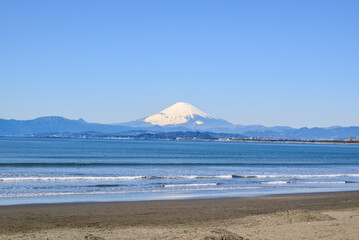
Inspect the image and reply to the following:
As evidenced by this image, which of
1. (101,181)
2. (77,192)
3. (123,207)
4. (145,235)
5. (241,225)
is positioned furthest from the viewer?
(101,181)

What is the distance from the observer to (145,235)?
13375 mm

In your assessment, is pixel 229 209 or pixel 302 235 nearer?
pixel 302 235

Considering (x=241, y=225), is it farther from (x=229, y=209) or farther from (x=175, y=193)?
(x=175, y=193)

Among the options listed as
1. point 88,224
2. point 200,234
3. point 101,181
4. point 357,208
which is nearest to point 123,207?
point 88,224

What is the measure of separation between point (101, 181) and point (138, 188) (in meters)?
5.13

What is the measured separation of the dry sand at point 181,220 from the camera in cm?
1319

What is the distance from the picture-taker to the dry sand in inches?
519

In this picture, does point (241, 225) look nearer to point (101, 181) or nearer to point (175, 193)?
point (175, 193)

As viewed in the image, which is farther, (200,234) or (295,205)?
(295,205)

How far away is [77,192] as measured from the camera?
24.4 m

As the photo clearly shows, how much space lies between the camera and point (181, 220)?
1633 centimetres

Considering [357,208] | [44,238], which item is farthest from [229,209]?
[44,238]

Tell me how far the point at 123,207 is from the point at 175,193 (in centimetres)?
635

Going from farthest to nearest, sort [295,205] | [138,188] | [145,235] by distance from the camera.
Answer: [138,188]
[295,205]
[145,235]
